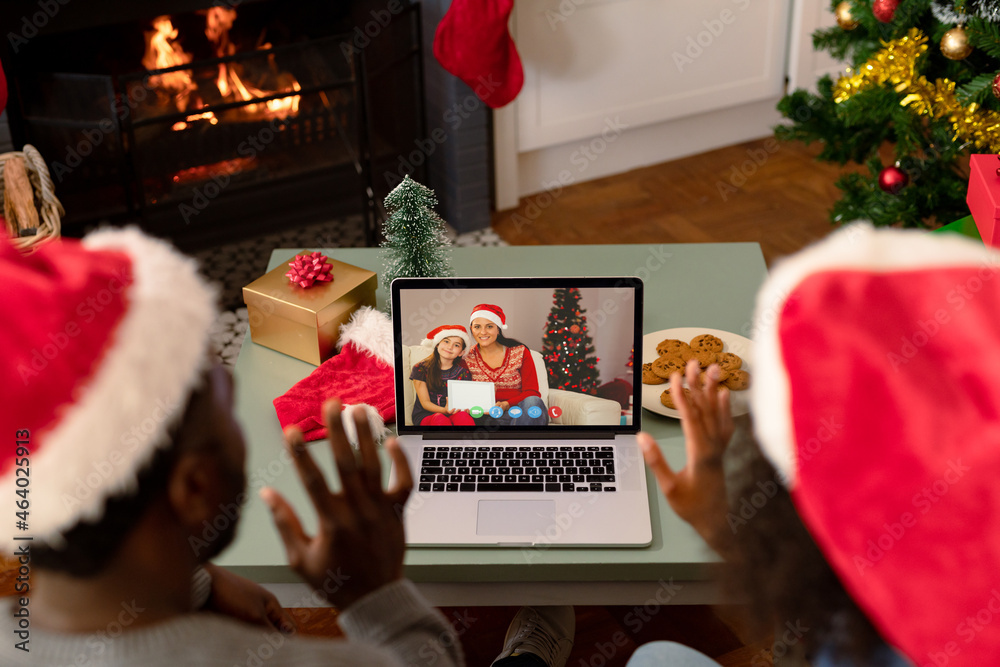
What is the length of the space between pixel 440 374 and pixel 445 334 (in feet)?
0.19

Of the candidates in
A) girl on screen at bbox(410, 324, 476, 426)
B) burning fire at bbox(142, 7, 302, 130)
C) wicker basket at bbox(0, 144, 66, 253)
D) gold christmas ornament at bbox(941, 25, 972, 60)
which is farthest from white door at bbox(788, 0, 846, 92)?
wicker basket at bbox(0, 144, 66, 253)

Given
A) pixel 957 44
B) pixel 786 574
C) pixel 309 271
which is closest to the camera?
pixel 786 574

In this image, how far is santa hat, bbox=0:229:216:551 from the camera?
584 millimetres

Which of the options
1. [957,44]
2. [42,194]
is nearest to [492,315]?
[957,44]

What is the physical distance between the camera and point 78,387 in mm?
592

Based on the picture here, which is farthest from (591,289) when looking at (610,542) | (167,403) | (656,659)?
(167,403)

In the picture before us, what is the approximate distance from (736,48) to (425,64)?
1127 mm

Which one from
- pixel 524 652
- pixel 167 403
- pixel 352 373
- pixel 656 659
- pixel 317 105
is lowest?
pixel 524 652

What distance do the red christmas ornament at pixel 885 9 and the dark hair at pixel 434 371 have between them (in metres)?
1.31

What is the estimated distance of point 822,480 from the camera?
0.64 metres

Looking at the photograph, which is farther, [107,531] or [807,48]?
[807,48]

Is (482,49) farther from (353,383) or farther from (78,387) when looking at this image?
(78,387)

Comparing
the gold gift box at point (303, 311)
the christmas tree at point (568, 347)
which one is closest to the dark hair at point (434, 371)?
the christmas tree at point (568, 347)

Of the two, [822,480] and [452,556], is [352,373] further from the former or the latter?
[822,480]
